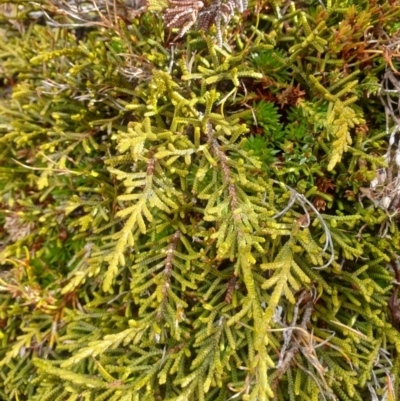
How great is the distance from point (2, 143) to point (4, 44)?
22.8 inches

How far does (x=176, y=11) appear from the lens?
68.0 inches

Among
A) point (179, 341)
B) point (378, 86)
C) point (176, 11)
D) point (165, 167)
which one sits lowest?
point (179, 341)

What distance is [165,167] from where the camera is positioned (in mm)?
1986

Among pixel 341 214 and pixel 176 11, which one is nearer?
pixel 176 11

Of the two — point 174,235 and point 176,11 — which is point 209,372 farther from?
point 176,11

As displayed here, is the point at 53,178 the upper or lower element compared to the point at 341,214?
lower

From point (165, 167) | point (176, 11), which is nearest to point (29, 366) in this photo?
point (165, 167)

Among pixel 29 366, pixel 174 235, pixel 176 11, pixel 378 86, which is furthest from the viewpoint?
pixel 29 366

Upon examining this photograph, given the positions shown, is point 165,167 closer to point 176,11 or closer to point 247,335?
point 176,11

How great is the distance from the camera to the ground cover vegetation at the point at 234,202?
1.91 meters

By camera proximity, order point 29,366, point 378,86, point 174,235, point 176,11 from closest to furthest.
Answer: point 176,11
point 378,86
point 174,235
point 29,366

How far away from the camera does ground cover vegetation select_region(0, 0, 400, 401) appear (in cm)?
191

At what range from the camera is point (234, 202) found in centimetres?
186

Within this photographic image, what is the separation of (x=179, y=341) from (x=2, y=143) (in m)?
1.51
